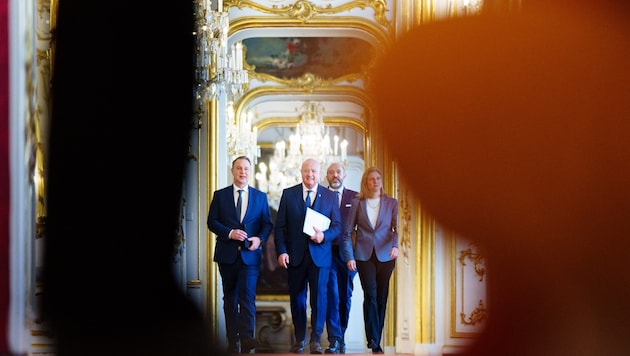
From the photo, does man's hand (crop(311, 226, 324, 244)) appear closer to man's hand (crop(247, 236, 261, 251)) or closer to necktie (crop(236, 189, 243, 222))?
man's hand (crop(247, 236, 261, 251))

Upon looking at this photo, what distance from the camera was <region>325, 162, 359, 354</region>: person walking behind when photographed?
20.7 feet

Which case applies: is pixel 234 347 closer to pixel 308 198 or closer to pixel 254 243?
pixel 254 243

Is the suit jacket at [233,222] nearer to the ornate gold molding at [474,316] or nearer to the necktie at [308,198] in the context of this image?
the necktie at [308,198]

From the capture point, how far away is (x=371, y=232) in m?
6.23

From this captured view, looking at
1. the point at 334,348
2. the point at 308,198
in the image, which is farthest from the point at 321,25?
the point at 334,348

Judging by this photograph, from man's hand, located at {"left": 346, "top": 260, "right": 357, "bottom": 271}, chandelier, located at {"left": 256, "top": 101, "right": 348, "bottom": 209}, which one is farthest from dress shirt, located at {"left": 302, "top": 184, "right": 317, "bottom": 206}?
chandelier, located at {"left": 256, "top": 101, "right": 348, "bottom": 209}

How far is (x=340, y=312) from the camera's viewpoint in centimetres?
692

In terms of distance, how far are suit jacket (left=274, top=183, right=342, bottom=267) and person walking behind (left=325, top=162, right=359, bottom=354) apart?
0.14m

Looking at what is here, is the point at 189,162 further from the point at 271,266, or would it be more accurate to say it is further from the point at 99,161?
the point at 271,266

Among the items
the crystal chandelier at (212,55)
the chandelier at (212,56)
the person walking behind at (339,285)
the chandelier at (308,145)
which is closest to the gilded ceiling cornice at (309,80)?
the chandelier at (308,145)

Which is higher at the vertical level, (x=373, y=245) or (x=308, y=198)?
(x=308, y=198)

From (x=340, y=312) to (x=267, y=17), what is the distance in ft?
11.3

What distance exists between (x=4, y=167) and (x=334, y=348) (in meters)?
3.84

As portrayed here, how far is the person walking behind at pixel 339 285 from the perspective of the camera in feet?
20.7
